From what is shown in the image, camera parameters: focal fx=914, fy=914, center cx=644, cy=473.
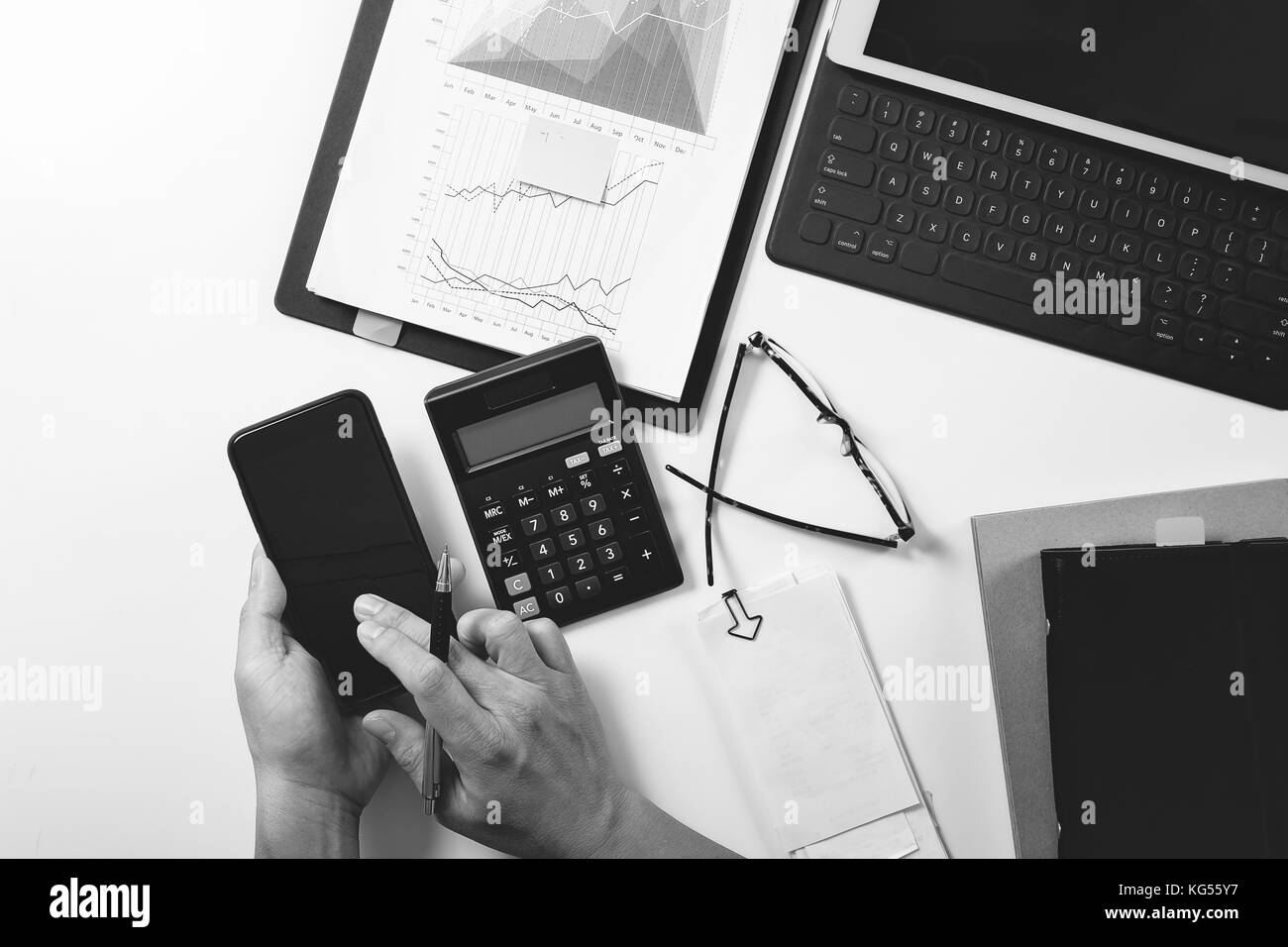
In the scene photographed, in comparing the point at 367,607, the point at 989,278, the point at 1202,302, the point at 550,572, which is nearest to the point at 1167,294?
the point at 1202,302

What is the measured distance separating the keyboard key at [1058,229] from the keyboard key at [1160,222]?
61mm

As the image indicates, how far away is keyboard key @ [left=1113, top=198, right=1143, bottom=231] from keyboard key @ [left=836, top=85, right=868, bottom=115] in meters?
0.21

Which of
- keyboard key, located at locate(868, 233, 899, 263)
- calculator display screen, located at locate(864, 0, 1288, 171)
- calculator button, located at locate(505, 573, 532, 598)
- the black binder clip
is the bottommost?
the black binder clip

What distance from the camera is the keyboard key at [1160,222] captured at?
710 mm

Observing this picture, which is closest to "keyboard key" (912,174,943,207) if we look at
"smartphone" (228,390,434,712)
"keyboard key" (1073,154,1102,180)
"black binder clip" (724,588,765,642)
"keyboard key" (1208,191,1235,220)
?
"keyboard key" (1073,154,1102,180)

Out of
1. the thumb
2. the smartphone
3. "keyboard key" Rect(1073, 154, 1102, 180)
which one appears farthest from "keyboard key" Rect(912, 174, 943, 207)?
the thumb

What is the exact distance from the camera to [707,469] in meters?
0.73

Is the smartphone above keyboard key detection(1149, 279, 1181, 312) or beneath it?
beneath

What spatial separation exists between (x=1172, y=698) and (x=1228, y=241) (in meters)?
0.35

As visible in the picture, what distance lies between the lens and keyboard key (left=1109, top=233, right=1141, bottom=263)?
71 centimetres

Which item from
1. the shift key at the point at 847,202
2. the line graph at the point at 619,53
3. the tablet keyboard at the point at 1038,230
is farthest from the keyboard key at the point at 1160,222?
the line graph at the point at 619,53

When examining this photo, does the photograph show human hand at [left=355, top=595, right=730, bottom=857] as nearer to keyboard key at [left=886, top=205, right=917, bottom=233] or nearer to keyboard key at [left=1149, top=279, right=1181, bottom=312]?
keyboard key at [left=886, top=205, right=917, bottom=233]
